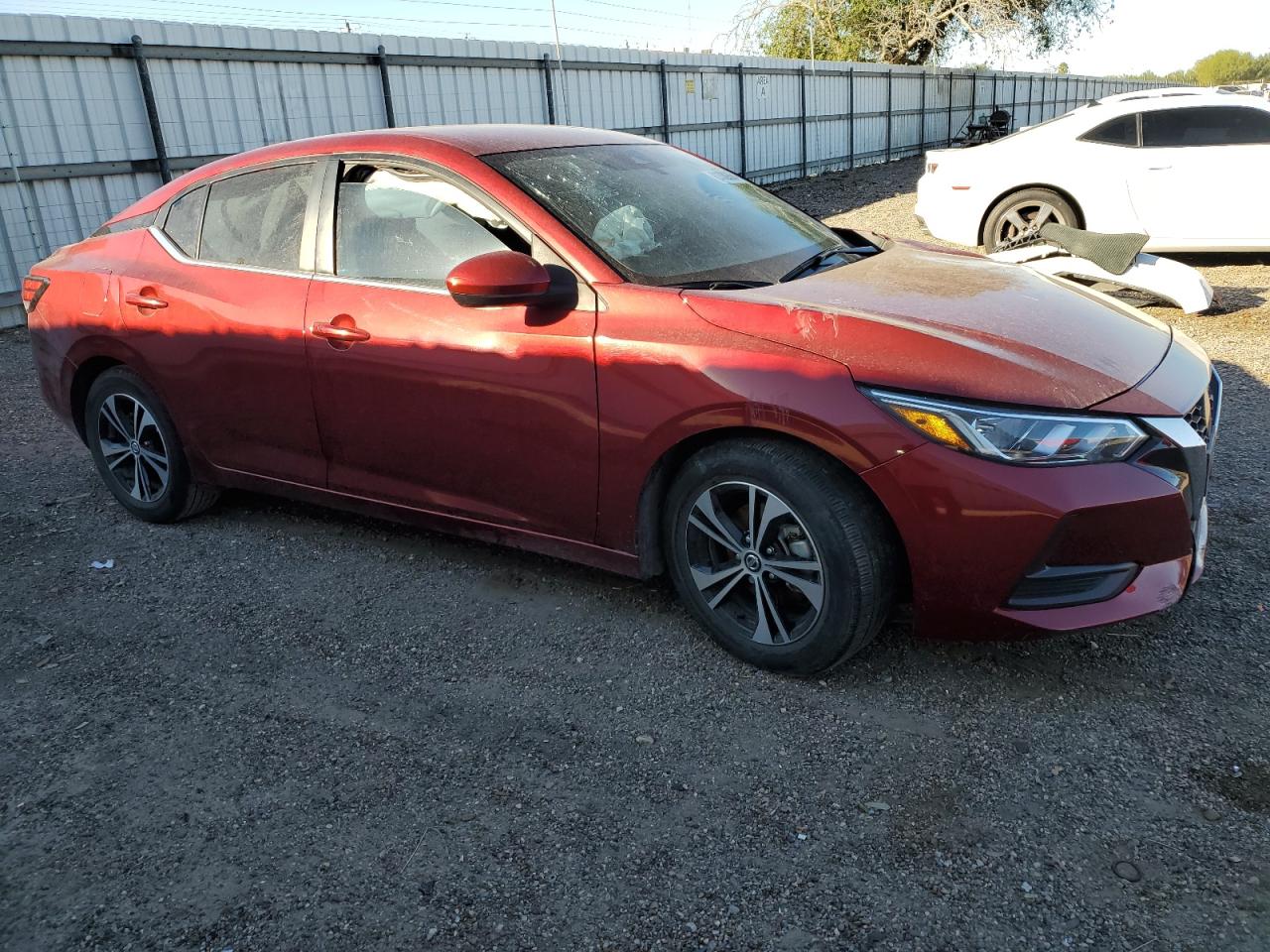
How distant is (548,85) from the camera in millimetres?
14758

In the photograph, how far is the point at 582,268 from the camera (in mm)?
3166

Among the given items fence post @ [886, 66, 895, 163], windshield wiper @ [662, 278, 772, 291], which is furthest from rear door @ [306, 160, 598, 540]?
fence post @ [886, 66, 895, 163]

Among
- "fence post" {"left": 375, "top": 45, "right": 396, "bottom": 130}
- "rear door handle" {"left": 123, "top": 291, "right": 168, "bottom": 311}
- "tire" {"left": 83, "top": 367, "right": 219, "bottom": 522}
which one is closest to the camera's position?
"rear door handle" {"left": 123, "top": 291, "right": 168, "bottom": 311}

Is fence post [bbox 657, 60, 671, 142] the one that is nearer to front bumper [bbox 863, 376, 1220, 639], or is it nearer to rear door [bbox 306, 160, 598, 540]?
rear door [bbox 306, 160, 598, 540]

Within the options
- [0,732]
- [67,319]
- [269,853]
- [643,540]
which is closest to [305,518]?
[67,319]

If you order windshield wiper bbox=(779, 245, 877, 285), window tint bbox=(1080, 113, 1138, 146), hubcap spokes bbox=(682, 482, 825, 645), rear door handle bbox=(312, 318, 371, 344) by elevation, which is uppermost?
window tint bbox=(1080, 113, 1138, 146)

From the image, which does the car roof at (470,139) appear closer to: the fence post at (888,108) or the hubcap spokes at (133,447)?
the hubcap spokes at (133,447)

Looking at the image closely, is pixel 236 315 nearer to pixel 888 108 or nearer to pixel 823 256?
pixel 823 256

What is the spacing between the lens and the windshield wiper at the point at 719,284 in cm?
317

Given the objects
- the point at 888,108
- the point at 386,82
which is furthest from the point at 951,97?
the point at 386,82

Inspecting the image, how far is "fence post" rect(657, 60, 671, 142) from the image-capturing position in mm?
16641

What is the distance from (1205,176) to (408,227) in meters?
8.09

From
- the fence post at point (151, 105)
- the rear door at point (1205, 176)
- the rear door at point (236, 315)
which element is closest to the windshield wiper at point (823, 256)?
the rear door at point (236, 315)

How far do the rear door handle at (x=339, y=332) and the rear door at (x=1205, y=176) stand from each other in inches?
314
